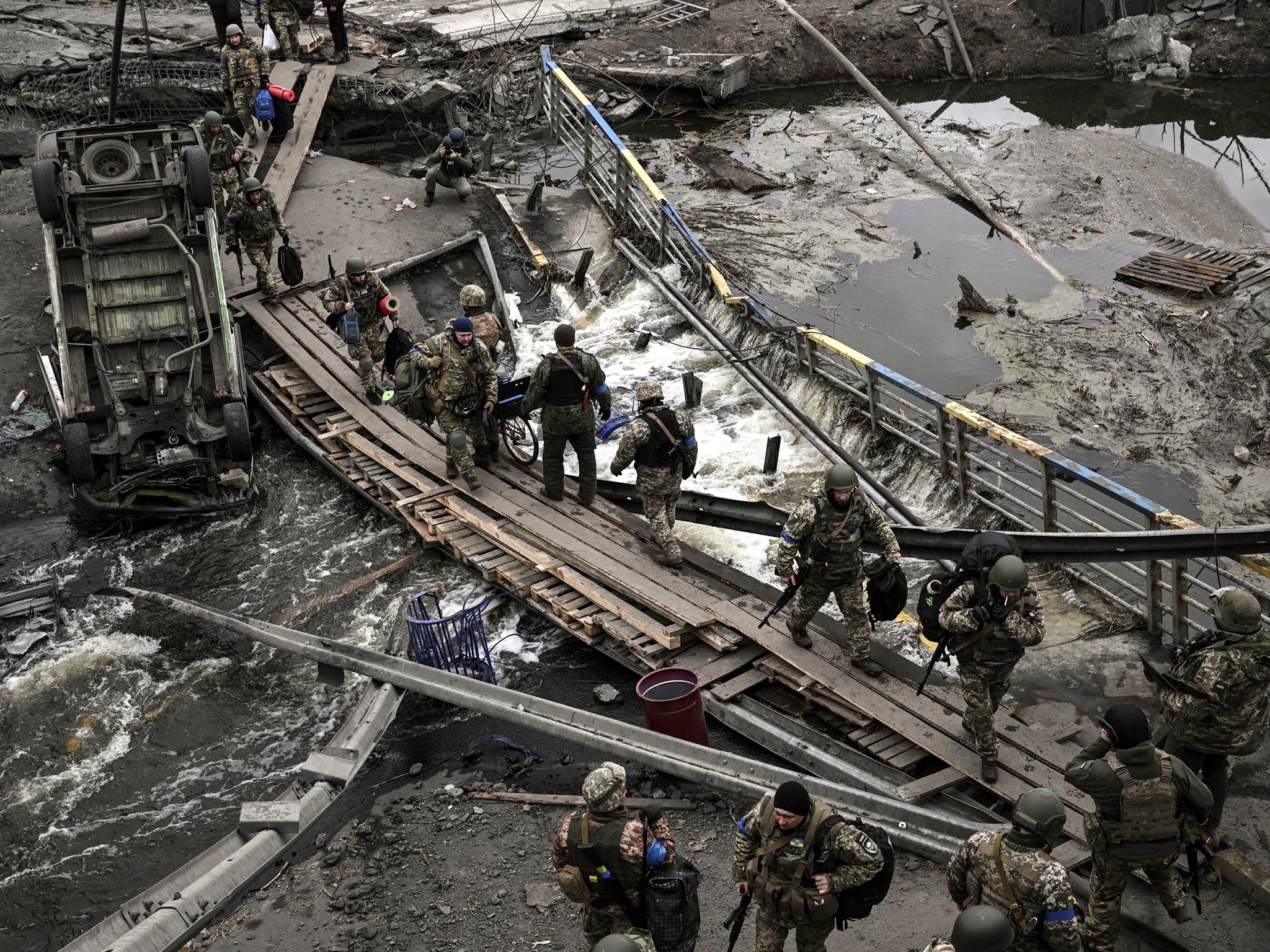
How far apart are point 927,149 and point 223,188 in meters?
11.3

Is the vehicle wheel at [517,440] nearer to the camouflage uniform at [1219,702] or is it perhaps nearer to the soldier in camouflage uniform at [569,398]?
the soldier in camouflage uniform at [569,398]

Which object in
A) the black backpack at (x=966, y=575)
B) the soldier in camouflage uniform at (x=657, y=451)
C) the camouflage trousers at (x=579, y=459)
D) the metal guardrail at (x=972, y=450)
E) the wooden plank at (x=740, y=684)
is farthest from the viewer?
the camouflage trousers at (x=579, y=459)

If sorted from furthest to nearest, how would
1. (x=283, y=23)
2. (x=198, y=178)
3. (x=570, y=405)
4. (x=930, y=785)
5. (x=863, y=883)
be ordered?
(x=283, y=23)
(x=198, y=178)
(x=570, y=405)
(x=930, y=785)
(x=863, y=883)

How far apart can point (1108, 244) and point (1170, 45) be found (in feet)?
28.1

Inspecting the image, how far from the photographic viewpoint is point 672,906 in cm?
562

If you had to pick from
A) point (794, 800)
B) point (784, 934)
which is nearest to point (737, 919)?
point (784, 934)

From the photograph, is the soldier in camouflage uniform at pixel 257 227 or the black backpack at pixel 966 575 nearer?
the black backpack at pixel 966 575

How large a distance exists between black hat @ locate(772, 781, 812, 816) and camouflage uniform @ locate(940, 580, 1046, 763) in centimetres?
213

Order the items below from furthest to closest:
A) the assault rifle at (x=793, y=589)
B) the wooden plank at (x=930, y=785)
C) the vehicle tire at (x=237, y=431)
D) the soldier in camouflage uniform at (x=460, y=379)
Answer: the vehicle tire at (x=237, y=431) → the soldier in camouflage uniform at (x=460, y=379) → the assault rifle at (x=793, y=589) → the wooden plank at (x=930, y=785)

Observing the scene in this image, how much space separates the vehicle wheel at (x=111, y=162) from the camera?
1269 cm

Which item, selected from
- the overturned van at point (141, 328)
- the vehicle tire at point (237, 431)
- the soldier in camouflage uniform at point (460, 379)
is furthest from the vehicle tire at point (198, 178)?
the soldier in camouflage uniform at point (460, 379)

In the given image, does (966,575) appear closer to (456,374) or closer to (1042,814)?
(1042,814)

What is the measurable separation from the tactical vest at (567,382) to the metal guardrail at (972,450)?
304 centimetres

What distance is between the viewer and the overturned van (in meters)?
11.7
